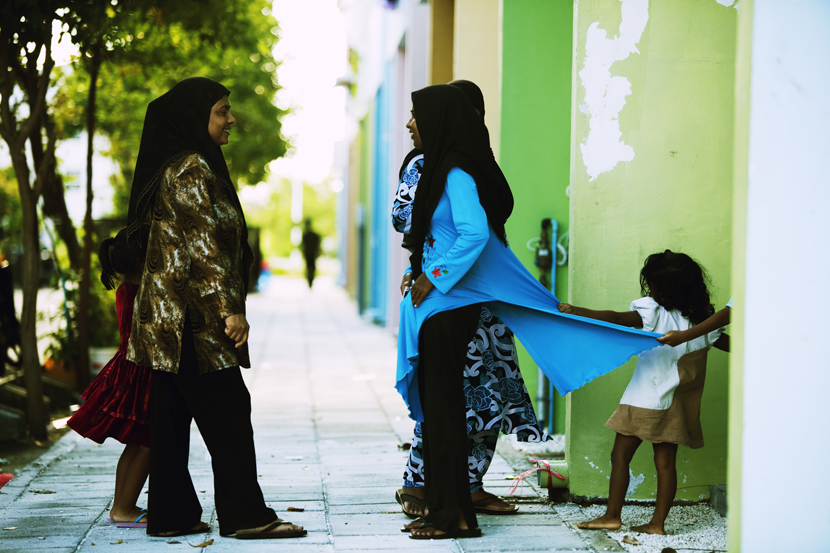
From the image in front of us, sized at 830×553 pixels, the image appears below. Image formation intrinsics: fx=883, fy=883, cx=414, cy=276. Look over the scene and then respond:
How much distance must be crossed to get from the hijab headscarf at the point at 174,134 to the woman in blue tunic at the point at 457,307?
86 centimetres

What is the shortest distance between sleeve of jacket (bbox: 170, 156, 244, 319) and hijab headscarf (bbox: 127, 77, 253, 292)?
4.1 inches

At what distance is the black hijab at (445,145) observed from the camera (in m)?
3.64

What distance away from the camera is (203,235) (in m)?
3.54

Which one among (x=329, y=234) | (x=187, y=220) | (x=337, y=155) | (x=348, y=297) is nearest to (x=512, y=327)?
(x=187, y=220)

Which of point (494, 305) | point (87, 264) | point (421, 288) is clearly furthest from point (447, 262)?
point (87, 264)

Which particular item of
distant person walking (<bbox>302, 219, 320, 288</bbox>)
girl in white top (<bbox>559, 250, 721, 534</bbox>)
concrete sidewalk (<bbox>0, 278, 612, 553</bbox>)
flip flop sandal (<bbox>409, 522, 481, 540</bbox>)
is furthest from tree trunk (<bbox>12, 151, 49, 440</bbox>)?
distant person walking (<bbox>302, 219, 320, 288</bbox>)

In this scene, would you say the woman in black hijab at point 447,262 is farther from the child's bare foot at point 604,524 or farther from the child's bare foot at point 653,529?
the child's bare foot at point 653,529

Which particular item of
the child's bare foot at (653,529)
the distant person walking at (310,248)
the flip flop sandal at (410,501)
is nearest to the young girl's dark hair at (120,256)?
the flip flop sandal at (410,501)

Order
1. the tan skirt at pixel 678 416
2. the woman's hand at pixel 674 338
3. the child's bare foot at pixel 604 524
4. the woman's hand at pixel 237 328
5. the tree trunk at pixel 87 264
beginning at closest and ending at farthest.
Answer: the woman's hand at pixel 237 328, the woman's hand at pixel 674 338, the tan skirt at pixel 678 416, the child's bare foot at pixel 604 524, the tree trunk at pixel 87 264

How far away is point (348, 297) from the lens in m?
25.0

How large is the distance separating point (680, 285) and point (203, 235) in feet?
6.56

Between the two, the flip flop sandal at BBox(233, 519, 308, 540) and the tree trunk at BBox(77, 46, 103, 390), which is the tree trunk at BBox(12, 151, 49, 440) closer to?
the tree trunk at BBox(77, 46, 103, 390)

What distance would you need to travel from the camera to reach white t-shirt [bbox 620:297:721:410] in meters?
3.76

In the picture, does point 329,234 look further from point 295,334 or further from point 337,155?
point 295,334
